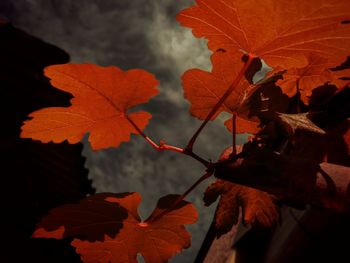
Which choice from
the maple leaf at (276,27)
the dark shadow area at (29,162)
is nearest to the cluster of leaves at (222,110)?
the maple leaf at (276,27)

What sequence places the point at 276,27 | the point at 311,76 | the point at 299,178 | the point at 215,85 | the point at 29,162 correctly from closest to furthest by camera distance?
1. the point at 299,178
2. the point at 276,27
3. the point at 215,85
4. the point at 311,76
5. the point at 29,162

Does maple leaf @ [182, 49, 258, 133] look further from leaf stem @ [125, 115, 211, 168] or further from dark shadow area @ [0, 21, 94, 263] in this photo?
dark shadow area @ [0, 21, 94, 263]

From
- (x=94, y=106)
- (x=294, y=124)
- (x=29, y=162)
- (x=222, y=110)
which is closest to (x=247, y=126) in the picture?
(x=222, y=110)

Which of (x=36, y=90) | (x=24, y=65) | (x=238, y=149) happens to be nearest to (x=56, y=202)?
(x=36, y=90)

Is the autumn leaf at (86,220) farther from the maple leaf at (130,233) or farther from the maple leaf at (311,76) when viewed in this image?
the maple leaf at (311,76)

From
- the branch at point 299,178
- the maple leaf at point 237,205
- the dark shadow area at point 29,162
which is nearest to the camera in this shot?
the branch at point 299,178

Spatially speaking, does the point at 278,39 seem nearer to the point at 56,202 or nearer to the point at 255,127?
the point at 255,127

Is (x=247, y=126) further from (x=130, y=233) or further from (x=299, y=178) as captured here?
(x=130, y=233)
